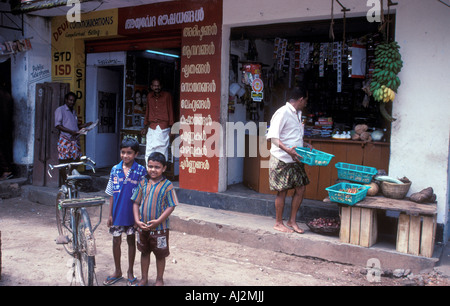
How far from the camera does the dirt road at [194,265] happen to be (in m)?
4.42

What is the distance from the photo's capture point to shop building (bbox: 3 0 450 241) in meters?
5.24

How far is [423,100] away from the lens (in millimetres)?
5227

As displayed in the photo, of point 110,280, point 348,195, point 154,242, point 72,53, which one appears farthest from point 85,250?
point 72,53

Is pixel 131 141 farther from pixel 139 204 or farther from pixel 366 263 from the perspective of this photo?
pixel 366 263

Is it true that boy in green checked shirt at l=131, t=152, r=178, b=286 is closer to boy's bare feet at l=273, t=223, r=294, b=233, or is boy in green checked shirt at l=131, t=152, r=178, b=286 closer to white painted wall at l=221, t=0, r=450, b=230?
boy's bare feet at l=273, t=223, r=294, b=233

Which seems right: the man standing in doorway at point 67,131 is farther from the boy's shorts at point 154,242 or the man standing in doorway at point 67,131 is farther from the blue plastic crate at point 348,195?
the blue plastic crate at point 348,195

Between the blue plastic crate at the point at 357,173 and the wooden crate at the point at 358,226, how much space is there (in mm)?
538

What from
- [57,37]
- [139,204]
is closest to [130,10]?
[57,37]

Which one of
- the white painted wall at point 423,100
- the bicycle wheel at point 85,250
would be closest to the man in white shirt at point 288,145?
the white painted wall at point 423,100

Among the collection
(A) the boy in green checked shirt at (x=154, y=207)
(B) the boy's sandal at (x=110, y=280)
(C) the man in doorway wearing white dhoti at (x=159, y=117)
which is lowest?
(B) the boy's sandal at (x=110, y=280)

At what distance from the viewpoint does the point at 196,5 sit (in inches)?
275

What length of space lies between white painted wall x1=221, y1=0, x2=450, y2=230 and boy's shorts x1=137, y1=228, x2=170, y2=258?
10.7ft

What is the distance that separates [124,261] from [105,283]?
785mm

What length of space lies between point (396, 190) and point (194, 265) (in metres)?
2.64
